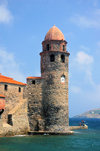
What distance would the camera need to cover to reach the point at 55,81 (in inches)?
1480

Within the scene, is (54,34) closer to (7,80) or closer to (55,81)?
(55,81)

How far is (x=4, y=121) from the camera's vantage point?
114 ft

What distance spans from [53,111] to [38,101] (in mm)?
2728

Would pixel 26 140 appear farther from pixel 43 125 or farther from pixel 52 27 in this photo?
pixel 52 27

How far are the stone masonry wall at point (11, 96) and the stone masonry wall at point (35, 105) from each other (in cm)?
136

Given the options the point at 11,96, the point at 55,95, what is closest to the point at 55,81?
the point at 55,95

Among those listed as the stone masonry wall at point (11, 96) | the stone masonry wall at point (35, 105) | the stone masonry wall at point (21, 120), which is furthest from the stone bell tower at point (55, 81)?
the stone masonry wall at point (11, 96)

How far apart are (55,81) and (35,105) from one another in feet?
15.4

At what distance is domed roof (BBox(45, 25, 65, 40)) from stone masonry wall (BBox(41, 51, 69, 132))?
2.41 metres

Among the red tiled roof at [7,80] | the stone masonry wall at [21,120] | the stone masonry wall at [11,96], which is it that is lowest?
the stone masonry wall at [21,120]

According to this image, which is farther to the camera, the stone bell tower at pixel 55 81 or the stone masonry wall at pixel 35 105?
the stone masonry wall at pixel 35 105

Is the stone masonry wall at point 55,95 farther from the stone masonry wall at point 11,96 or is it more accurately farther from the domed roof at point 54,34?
the stone masonry wall at point 11,96

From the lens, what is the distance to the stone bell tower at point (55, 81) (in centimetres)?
3716

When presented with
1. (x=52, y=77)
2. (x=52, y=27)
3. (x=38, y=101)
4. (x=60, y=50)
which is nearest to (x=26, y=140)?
(x=38, y=101)
